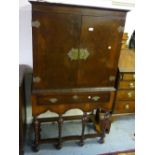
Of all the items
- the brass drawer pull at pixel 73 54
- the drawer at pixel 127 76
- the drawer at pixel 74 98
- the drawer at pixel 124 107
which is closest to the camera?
the brass drawer pull at pixel 73 54

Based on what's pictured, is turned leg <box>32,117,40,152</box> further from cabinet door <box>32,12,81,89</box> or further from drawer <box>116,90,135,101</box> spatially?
drawer <box>116,90,135,101</box>

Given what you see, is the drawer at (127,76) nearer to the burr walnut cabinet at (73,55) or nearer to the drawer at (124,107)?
the burr walnut cabinet at (73,55)

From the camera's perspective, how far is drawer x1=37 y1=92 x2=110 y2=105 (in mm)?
1747

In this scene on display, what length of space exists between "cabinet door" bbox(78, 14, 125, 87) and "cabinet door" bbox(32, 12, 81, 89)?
74mm

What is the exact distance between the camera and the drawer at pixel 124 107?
7.06 feet

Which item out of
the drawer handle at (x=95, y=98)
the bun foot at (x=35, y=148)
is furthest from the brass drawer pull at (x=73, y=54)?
the bun foot at (x=35, y=148)

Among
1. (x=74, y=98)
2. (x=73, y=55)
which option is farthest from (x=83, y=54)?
(x=74, y=98)

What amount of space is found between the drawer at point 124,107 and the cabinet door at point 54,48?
2.37 ft

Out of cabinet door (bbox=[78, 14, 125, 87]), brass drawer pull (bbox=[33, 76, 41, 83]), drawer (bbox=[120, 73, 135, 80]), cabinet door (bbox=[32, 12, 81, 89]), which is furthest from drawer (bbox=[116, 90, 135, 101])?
brass drawer pull (bbox=[33, 76, 41, 83])

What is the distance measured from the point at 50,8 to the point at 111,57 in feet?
2.36

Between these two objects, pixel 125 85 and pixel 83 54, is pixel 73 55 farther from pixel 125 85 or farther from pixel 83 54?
pixel 125 85

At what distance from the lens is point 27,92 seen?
86.6 inches
